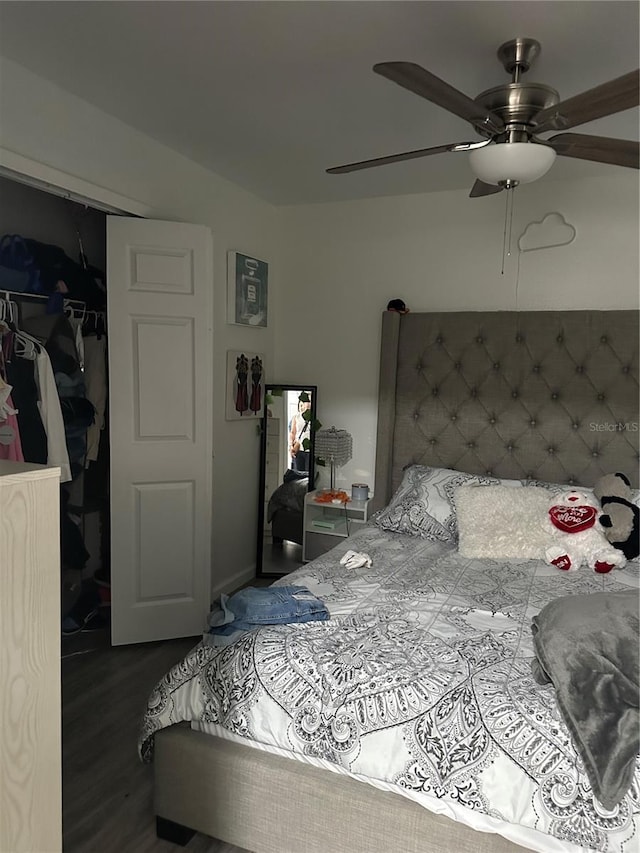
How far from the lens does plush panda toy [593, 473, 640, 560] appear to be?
2439 mm

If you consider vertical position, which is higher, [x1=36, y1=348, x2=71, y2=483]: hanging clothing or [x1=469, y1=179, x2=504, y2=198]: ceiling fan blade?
[x1=469, y1=179, x2=504, y2=198]: ceiling fan blade

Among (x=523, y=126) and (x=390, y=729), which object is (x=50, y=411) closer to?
(x=390, y=729)

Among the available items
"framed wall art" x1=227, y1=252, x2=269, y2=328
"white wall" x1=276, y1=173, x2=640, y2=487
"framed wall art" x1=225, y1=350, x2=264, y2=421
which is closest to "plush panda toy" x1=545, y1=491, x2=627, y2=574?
"white wall" x1=276, y1=173, x2=640, y2=487

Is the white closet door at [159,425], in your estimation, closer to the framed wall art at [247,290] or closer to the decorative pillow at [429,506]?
the framed wall art at [247,290]

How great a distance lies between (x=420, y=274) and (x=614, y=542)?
1.73 metres

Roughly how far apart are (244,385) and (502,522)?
166 centimetres

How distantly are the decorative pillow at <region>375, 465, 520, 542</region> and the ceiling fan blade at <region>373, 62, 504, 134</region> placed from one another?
65.0 inches

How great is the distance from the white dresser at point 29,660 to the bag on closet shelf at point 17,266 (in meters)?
1.96

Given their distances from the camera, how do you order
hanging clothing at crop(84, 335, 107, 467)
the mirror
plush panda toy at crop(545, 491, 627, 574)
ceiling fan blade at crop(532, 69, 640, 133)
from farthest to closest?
the mirror → hanging clothing at crop(84, 335, 107, 467) → plush panda toy at crop(545, 491, 627, 574) → ceiling fan blade at crop(532, 69, 640, 133)

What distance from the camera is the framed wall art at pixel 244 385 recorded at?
3404mm

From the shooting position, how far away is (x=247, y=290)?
3471 millimetres

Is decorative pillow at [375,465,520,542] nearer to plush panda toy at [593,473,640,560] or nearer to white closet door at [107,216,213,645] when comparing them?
plush panda toy at [593,473,640,560]

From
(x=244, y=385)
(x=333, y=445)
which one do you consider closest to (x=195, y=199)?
(x=244, y=385)

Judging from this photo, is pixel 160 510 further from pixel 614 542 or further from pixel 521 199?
pixel 521 199
